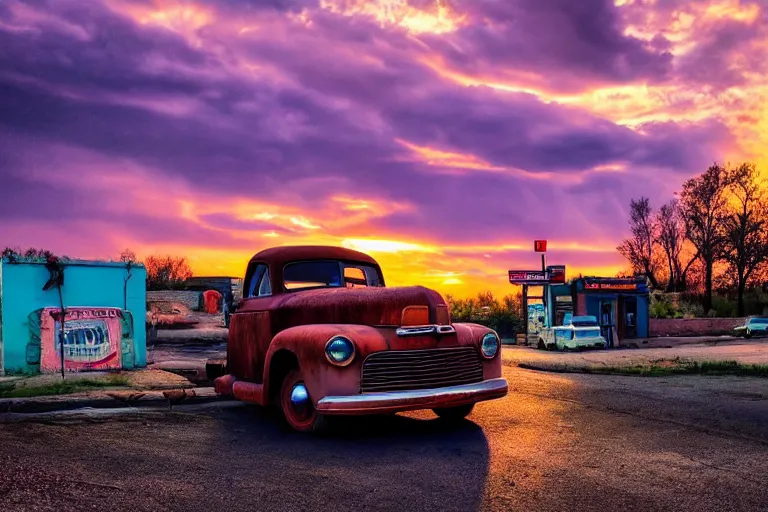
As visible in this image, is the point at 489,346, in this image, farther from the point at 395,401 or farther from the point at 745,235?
the point at 745,235

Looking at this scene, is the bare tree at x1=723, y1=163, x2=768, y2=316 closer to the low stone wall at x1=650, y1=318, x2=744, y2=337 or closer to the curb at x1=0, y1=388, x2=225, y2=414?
the low stone wall at x1=650, y1=318, x2=744, y2=337

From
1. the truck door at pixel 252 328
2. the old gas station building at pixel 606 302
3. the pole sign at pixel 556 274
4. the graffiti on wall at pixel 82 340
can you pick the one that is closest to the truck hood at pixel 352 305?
the truck door at pixel 252 328

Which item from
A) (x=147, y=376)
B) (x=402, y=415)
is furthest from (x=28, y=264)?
(x=402, y=415)

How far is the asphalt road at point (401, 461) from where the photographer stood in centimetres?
445

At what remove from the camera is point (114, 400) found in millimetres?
8641

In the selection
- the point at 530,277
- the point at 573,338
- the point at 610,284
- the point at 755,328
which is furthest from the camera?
the point at 610,284

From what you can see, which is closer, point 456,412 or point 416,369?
point 416,369

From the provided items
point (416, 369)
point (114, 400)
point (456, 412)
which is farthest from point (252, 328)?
point (456, 412)

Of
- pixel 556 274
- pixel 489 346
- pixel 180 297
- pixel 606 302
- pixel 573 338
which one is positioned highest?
pixel 556 274

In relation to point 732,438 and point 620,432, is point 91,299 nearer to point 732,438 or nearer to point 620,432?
point 620,432

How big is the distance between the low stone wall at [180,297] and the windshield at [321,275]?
112 ft

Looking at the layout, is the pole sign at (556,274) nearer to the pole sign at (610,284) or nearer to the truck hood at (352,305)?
the pole sign at (610,284)

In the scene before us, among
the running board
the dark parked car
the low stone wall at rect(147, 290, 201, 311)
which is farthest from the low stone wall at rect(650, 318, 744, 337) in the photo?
the running board

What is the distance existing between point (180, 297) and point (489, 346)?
1461 inches
